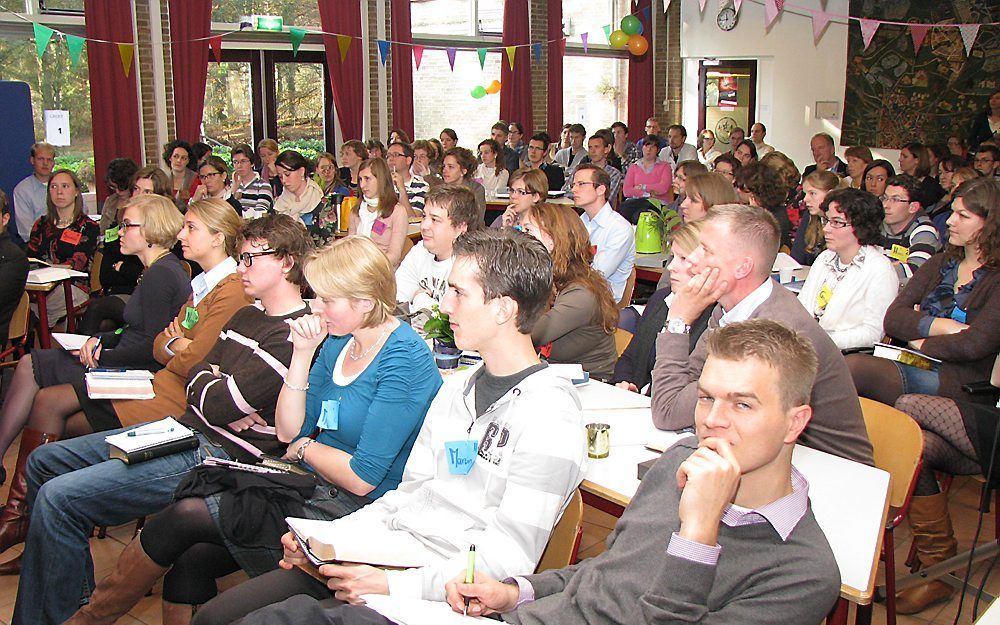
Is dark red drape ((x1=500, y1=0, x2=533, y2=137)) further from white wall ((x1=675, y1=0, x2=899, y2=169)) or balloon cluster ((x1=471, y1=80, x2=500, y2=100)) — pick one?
white wall ((x1=675, y1=0, x2=899, y2=169))

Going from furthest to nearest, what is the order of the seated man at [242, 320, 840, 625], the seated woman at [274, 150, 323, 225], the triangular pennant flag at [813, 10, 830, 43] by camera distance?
the triangular pennant flag at [813, 10, 830, 43] → the seated woman at [274, 150, 323, 225] → the seated man at [242, 320, 840, 625]

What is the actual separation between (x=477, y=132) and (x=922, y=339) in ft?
33.0

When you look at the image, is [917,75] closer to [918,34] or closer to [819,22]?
[918,34]

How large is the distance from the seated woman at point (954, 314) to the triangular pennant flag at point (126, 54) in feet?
26.7

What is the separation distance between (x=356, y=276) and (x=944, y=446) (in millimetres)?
2242

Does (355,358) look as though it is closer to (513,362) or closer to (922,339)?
(513,362)

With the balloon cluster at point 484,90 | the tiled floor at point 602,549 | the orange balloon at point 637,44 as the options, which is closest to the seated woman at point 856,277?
the tiled floor at point 602,549

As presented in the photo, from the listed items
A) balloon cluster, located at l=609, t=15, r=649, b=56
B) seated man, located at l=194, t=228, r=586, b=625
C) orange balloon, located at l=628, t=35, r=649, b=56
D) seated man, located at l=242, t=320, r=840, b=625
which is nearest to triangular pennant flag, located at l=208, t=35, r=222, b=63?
balloon cluster, located at l=609, t=15, r=649, b=56

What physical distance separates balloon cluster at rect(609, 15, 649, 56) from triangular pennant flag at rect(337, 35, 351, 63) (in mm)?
4493

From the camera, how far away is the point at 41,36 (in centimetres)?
850

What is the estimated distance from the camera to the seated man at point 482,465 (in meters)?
2.05

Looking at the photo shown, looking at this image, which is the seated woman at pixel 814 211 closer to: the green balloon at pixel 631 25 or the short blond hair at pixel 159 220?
the short blond hair at pixel 159 220

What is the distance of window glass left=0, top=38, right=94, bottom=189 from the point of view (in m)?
9.10

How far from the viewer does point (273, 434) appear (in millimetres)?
2939
